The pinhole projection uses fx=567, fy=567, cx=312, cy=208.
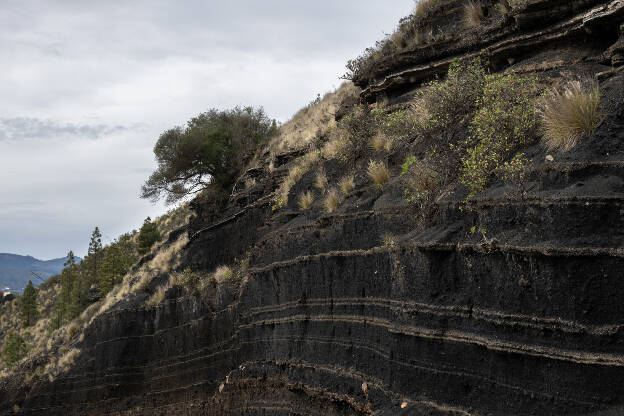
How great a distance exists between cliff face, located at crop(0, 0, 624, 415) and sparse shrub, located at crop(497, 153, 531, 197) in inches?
6.0

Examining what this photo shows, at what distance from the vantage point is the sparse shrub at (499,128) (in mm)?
9703

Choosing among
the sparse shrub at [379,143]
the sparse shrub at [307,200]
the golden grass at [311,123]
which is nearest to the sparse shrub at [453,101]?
the sparse shrub at [379,143]

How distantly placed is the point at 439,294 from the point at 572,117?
11.0ft

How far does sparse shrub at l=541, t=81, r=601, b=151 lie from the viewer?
8.39m

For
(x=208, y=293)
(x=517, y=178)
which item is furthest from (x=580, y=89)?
(x=208, y=293)

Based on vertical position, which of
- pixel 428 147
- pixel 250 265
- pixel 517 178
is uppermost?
pixel 428 147

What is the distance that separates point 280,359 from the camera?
14.6 meters

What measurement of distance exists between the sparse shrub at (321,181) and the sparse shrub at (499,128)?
20.1ft

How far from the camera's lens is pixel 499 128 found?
10133 mm

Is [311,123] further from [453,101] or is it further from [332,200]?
[453,101]

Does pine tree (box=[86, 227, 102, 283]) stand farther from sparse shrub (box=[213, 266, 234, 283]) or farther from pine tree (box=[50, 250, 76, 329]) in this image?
sparse shrub (box=[213, 266, 234, 283])

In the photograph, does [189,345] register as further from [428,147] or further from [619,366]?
[619,366]

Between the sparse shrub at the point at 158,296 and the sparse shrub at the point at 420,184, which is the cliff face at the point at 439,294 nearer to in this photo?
the sparse shrub at the point at 420,184

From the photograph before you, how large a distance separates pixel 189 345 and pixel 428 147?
12657 millimetres
